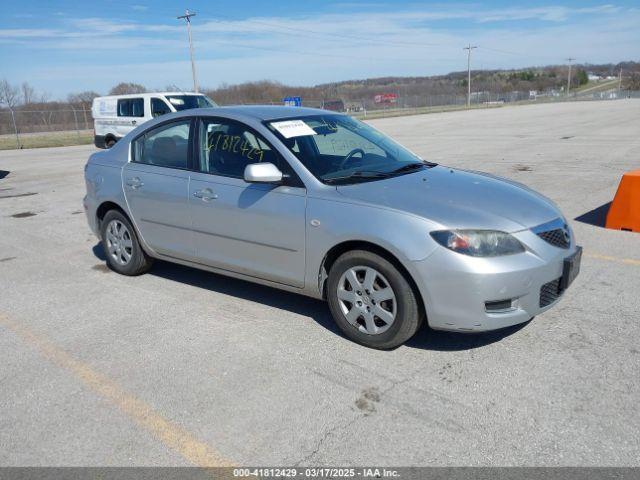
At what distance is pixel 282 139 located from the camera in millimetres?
4473

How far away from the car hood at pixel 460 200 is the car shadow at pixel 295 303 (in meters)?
0.92

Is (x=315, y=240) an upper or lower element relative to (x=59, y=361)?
upper

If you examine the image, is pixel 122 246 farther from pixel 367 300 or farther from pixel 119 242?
pixel 367 300

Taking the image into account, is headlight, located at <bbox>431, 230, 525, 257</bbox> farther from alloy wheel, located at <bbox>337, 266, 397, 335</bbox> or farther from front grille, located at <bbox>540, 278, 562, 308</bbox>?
alloy wheel, located at <bbox>337, 266, 397, 335</bbox>

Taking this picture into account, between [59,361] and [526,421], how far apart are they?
10.3 feet

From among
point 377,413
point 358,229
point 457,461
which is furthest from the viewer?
point 358,229

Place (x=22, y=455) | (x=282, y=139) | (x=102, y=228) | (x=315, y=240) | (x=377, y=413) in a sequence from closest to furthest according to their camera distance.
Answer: (x=22, y=455), (x=377, y=413), (x=315, y=240), (x=282, y=139), (x=102, y=228)

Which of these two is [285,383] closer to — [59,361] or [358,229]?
[358,229]

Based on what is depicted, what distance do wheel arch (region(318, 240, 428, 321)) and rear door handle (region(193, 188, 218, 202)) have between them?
3.90ft

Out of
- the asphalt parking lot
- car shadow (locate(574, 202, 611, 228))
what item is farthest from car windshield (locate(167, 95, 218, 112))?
Result: the asphalt parking lot

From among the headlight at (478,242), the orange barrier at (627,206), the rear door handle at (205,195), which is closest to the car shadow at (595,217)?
the orange barrier at (627,206)

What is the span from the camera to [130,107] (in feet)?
65.8

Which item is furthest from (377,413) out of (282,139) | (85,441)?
(282,139)

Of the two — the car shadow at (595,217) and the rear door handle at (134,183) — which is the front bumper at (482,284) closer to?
the rear door handle at (134,183)
